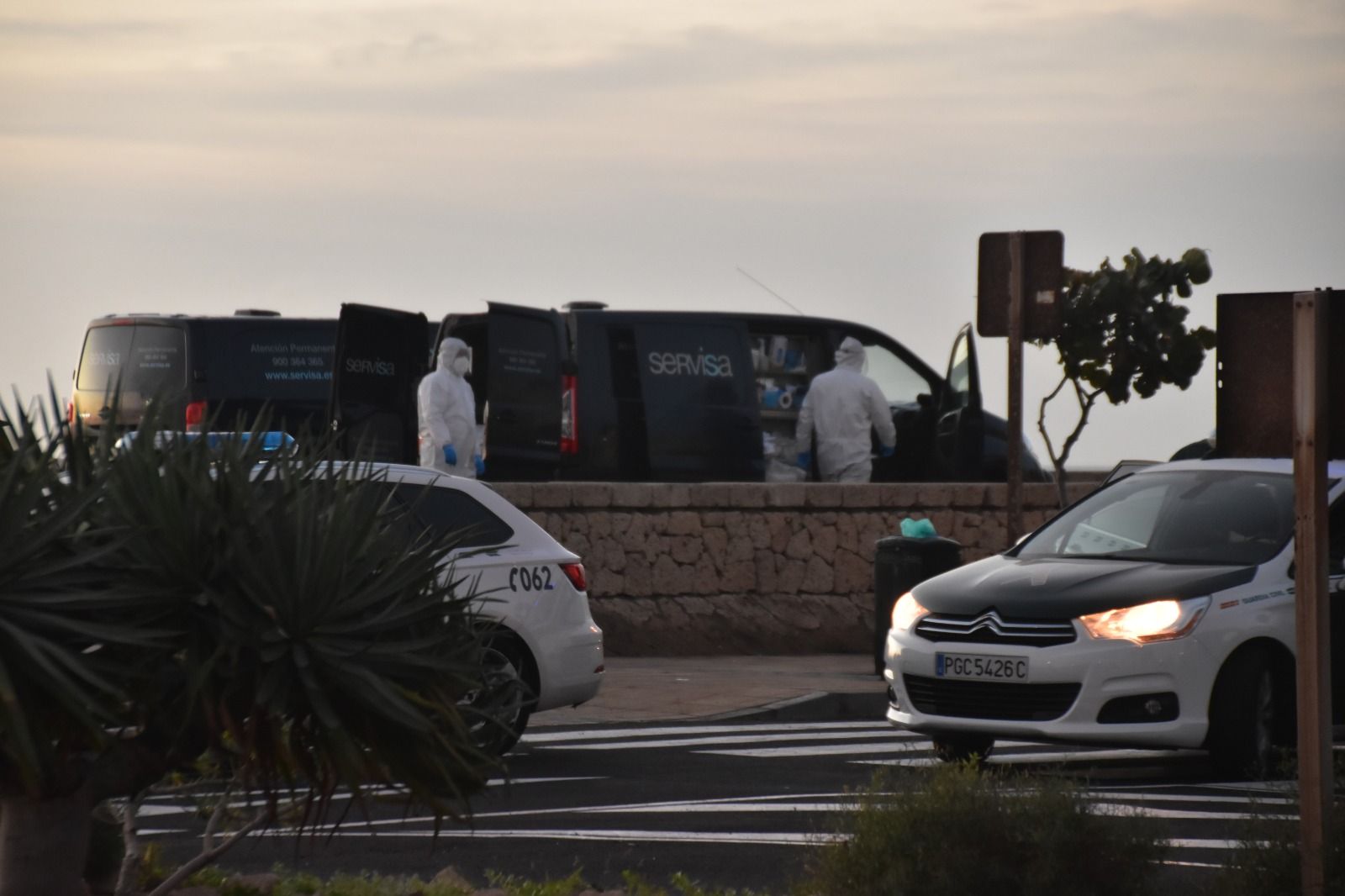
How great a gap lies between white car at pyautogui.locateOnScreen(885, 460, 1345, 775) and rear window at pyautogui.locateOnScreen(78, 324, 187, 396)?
31.9ft

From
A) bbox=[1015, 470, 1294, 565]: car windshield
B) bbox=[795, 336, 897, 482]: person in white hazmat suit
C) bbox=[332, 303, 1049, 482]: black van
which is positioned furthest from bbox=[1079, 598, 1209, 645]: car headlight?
bbox=[332, 303, 1049, 482]: black van

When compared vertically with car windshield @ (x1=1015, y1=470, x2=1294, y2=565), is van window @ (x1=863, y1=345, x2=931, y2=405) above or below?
above

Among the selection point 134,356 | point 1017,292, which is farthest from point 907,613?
point 134,356

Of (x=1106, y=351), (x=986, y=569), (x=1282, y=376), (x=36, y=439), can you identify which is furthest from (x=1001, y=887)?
(x=1106, y=351)

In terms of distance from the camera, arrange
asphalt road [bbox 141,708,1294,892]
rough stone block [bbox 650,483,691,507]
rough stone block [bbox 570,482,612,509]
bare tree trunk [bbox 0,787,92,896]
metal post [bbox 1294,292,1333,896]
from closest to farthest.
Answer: bare tree trunk [bbox 0,787,92,896] < metal post [bbox 1294,292,1333,896] < asphalt road [bbox 141,708,1294,892] < rough stone block [bbox 570,482,612,509] < rough stone block [bbox 650,483,691,507]

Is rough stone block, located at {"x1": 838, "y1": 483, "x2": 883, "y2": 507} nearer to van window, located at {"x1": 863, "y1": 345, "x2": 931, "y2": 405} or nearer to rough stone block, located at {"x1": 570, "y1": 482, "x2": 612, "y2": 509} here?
van window, located at {"x1": 863, "y1": 345, "x2": 931, "y2": 405}

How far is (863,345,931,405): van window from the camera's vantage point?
18.5m

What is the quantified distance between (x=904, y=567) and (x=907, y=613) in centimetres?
359

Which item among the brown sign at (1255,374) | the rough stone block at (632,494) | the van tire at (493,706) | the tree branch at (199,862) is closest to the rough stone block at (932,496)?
the rough stone block at (632,494)

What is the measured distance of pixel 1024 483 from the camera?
18.2 meters

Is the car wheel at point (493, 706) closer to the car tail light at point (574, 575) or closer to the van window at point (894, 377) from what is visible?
the car tail light at point (574, 575)

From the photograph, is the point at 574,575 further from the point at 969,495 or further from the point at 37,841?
the point at 969,495

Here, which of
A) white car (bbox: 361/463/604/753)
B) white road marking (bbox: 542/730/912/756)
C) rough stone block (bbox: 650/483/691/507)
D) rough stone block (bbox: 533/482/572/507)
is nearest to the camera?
white car (bbox: 361/463/604/753)

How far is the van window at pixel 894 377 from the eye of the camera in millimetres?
18469
